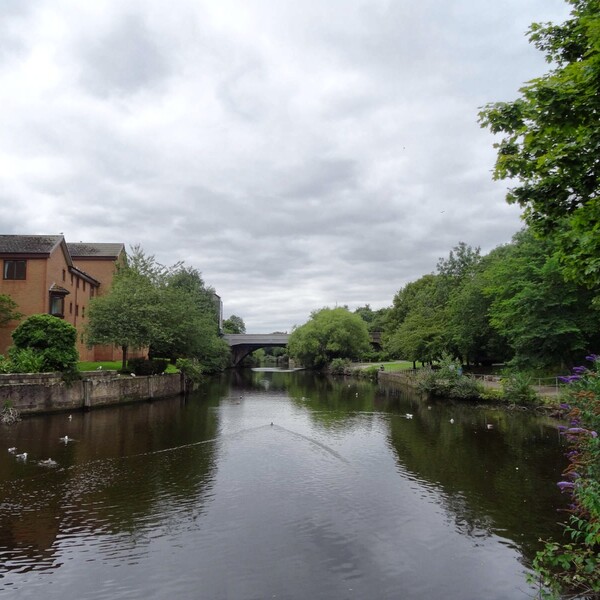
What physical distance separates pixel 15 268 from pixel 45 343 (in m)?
14.8

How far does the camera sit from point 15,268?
4253cm

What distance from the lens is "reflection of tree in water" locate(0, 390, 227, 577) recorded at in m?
11.8

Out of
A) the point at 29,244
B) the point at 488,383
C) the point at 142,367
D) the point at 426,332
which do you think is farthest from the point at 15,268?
the point at 488,383

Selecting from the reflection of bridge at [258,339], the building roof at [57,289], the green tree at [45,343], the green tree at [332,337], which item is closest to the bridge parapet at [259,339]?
the reflection of bridge at [258,339]

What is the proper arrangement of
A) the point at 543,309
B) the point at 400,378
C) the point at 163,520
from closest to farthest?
the point at 163,520 → the point at 543,309 → the point at 400,378

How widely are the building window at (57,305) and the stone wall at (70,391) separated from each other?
9.86 metres

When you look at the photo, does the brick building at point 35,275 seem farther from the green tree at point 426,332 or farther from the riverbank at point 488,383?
the green tree at point 426,332

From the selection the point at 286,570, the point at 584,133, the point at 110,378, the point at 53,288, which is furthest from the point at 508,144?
the point at 53,288

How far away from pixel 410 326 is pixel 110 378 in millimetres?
36123

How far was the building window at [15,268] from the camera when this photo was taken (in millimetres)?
42438

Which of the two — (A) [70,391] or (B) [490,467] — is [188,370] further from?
(B) [490,467]

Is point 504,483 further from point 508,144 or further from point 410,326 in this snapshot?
point 410,326

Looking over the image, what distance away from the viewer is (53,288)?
43.0 metres

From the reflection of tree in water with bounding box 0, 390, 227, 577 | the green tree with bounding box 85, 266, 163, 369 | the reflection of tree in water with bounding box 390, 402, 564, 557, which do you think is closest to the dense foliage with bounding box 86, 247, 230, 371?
the green tree with bounding box 85, 266, 163, 369
